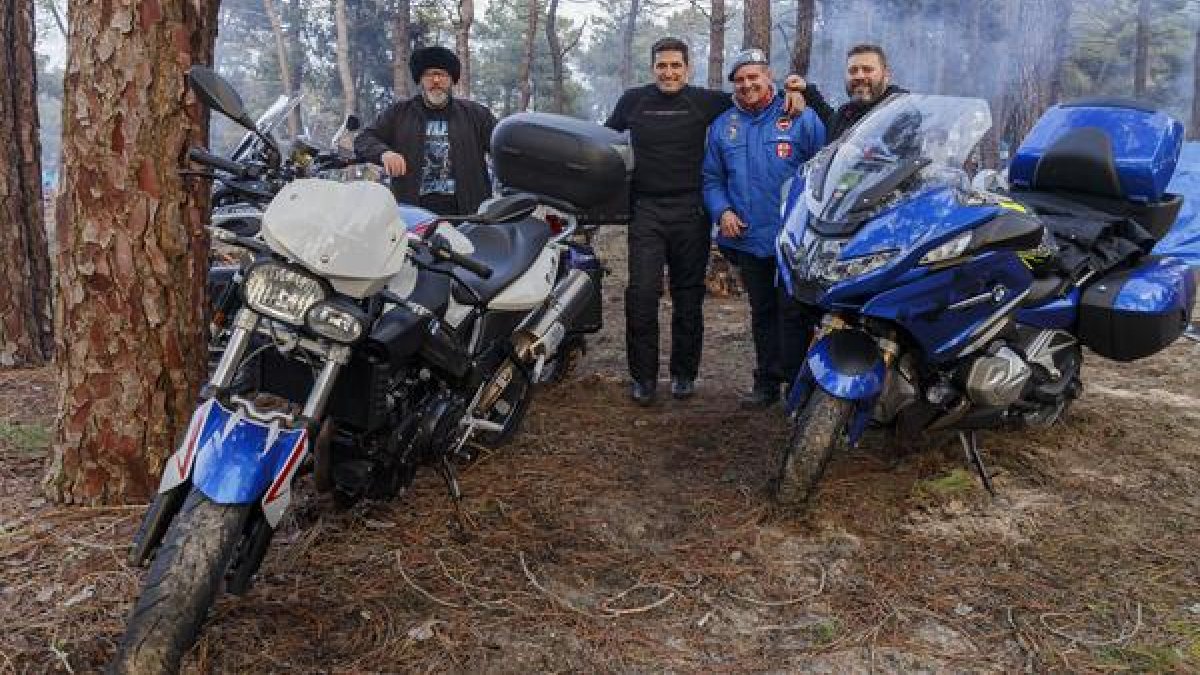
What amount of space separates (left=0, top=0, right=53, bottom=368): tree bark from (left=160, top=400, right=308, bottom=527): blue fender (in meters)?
3.69

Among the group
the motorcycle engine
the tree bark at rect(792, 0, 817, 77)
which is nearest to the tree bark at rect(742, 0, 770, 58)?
the tree bark at rect(792, 0, 817, 77)

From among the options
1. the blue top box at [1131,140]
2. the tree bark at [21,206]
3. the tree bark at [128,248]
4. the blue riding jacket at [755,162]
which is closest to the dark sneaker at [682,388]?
the blue riding jacket at [755,162]

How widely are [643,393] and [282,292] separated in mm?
3043

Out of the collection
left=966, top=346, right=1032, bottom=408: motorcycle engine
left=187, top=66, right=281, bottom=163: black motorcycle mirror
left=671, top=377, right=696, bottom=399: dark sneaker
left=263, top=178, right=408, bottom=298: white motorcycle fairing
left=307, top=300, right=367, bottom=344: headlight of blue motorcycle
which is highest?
left=187, top=66, right=281, bottom=163: black motorcycle mirror

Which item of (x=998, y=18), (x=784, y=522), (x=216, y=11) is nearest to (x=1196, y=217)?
(x=784, y=522)

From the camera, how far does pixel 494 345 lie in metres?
3.50

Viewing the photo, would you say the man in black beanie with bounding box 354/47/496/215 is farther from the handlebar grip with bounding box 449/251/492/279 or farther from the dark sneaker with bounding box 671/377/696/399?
the handlebar grip with bounding box 449/251/492/279

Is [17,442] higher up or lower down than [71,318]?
lower down

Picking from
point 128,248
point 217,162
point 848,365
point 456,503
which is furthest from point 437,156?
point 848,365

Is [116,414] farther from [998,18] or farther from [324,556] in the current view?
[998,18]

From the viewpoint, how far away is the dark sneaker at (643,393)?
5.14 meters

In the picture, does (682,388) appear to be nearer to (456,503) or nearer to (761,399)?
(761,399)

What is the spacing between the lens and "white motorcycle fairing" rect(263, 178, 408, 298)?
7.66ft

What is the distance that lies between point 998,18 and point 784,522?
3222cm
